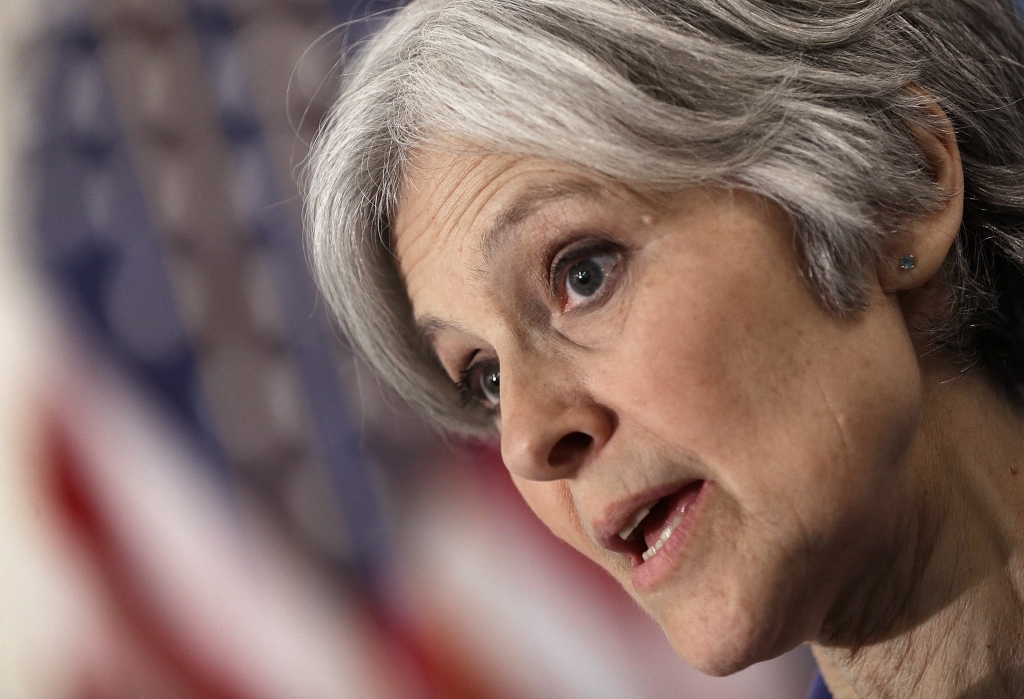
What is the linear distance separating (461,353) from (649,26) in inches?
15.7

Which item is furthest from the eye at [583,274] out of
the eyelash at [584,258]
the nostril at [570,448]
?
the nostril at [570,448]

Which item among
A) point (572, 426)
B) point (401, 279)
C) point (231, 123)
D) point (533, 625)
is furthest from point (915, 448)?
point (231, 123)

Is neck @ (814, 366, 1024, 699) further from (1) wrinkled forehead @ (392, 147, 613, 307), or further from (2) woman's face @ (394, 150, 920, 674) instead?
(1) wrinkled forehead @ (392, 147, 613, 307)

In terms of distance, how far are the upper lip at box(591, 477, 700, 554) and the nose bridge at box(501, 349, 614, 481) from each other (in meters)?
0.05

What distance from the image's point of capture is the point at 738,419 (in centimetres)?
68

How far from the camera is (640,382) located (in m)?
0.70

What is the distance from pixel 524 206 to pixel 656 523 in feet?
1.07

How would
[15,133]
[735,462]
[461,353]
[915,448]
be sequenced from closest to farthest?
[735,462] → [915,448] → [461,353] → [15,133]

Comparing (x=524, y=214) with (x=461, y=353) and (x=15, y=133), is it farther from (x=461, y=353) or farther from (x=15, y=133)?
(x=15, y=133)

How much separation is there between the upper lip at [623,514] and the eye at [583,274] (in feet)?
0.59

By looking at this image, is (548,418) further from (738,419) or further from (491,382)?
(491,382)

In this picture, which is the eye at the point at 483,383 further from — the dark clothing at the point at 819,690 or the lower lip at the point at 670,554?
the dark clothing at the point at 819,690

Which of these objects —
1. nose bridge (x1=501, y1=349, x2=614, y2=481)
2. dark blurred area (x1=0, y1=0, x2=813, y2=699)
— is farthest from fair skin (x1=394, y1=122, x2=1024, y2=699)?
dark blurred area (x1=0, y1=0, x2=813, y2=699)

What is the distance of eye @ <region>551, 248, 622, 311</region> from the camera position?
750 mm
